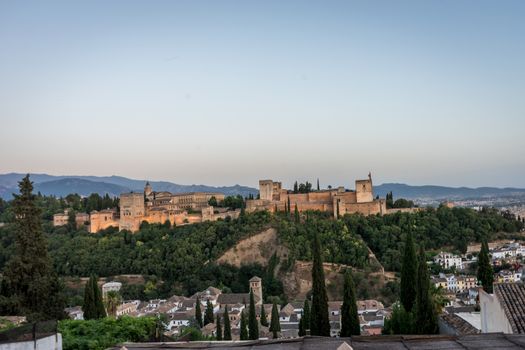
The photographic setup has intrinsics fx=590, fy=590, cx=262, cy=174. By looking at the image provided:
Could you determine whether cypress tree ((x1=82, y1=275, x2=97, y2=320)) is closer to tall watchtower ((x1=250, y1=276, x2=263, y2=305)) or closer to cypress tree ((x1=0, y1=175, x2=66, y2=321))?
cypress tree ((x1=0, y1=175, x2=66, y2=321))

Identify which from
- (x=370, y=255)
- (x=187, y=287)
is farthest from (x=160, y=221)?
(x=370, y=255)

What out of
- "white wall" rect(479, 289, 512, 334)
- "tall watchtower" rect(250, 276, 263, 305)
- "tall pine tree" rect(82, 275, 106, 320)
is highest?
"white wall" rect(479, 289, 512, 334)

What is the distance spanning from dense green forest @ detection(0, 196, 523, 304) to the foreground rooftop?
46.8 m

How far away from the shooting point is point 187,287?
55406 mm

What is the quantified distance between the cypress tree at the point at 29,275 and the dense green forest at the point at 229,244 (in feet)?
127

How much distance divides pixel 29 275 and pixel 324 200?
5095 centimetres

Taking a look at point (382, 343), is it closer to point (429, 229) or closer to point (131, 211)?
point (429, 229)

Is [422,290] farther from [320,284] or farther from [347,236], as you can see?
[347,236]

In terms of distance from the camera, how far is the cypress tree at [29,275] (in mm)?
15205

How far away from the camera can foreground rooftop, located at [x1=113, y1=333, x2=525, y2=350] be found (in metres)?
6.25

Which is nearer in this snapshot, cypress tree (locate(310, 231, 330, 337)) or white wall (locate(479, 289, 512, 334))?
white wall (locate(479, 289, 512, 334))

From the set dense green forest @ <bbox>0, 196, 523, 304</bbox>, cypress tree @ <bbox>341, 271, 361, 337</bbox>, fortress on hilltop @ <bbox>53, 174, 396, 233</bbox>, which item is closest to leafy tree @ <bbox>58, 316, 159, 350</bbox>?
cypress tree @ <bbox>341, 271, 361, 337</bbox>

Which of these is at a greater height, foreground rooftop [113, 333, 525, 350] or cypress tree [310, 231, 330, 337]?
foreground rooftop [113, 333, 525, 350]

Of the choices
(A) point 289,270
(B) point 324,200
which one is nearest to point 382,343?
(A) point 289,270
